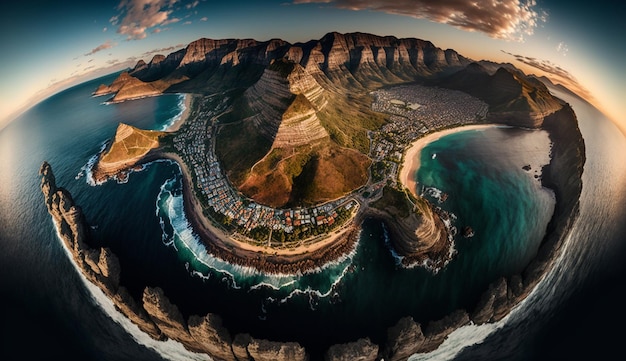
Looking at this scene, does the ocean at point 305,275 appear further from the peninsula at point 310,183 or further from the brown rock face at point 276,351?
the brown rock face at point 276,351

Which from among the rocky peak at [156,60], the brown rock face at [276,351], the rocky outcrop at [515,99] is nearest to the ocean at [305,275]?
the brown rock face at [276,351]

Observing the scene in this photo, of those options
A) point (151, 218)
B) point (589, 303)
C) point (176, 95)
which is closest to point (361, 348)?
point (589, 303)

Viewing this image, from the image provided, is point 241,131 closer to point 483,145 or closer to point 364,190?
point 364,190

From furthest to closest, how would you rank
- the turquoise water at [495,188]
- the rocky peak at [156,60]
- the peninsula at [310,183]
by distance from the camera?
the rocky peak at [156,60], the turquoise water at [495,188], the peninsula at [310,183]

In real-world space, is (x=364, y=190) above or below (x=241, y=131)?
below

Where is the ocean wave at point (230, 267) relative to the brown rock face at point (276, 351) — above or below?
below

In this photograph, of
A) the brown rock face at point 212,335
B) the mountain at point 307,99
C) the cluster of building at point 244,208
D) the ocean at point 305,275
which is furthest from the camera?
the mountain at point 307,99

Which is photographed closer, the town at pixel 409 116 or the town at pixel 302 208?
the town at pixel 302 208
